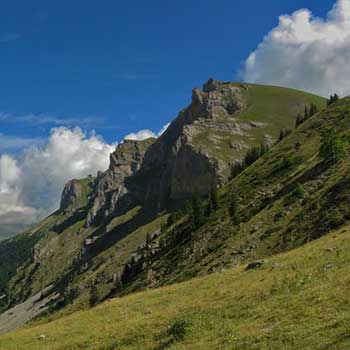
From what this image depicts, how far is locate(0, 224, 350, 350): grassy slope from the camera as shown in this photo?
62.7 feet

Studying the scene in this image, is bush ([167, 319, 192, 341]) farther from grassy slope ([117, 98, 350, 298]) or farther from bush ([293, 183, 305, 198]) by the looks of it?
bush ([293, 183, 305, 198])

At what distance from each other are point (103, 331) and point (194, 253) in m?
57.5

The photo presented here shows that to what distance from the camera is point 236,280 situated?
123 feet

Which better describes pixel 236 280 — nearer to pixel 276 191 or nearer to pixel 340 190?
Answer: pixel 340 190

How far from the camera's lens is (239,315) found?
25141 millimetres

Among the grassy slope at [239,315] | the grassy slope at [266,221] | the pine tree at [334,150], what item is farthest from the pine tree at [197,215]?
the grassy slope at [239,315]

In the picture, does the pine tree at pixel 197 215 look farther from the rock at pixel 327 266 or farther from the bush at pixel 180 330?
the bush at pixel 180 330

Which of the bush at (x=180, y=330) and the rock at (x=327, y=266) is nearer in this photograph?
the bush at (x=180, y=330)

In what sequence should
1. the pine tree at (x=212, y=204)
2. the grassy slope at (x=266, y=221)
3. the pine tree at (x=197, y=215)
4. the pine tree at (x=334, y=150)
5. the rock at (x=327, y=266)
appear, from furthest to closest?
the pine tree at (x=212, y=204), the pine tree at (x=197, y=215), the pine tree at (x=334, y=150), the grassy slope at (x=266, y=221), the rock at (x=327, y=266)

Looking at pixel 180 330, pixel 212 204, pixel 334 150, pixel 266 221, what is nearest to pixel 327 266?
pixel 180 330

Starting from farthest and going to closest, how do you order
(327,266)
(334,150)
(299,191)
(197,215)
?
(197,215) → (334,150) → (299,191) → (327,266)

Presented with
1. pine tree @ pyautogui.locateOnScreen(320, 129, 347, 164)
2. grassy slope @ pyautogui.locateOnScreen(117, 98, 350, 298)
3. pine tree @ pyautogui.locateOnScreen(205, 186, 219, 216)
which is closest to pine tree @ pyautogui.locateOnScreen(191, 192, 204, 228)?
pine tree @ pyautogui.locateOnScreen(205, 186, 219, 216)

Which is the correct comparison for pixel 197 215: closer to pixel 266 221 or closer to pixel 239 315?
pixel 266 221

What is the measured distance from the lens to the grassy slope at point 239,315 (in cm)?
1911
